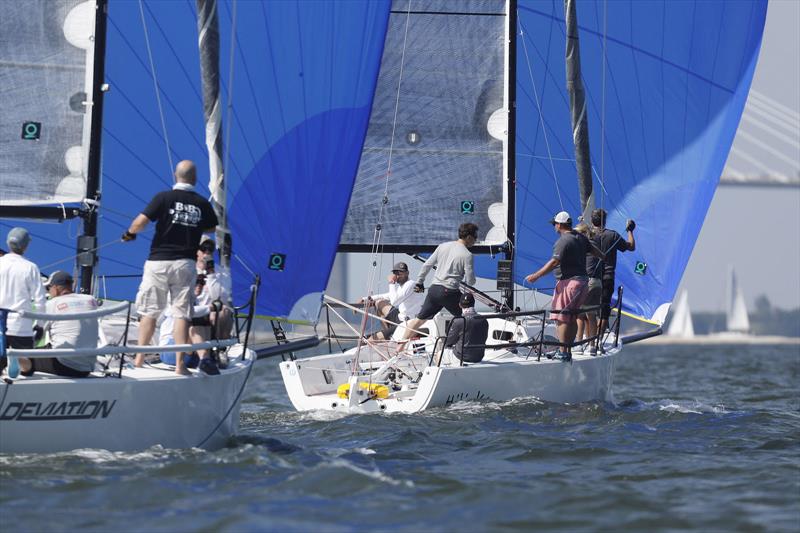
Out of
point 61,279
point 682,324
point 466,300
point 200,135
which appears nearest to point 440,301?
point 466,300

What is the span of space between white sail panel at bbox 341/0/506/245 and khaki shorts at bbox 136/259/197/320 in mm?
5789

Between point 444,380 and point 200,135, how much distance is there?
271 cm

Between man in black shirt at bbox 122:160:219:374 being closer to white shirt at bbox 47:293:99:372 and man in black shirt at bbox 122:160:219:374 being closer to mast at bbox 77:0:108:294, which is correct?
white shirt at bbox 47:293:99:372

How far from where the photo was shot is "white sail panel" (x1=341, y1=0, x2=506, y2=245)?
13.4 meters

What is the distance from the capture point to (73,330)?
23.7 feet

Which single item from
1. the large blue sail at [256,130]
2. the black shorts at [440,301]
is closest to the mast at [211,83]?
the large blue sail at [256,130]

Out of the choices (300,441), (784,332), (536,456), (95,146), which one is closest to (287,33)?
(95,146)

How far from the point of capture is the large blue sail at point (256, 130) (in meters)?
10.4

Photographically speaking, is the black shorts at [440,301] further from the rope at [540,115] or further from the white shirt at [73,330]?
the rope at [540,115]

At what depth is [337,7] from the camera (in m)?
11.4

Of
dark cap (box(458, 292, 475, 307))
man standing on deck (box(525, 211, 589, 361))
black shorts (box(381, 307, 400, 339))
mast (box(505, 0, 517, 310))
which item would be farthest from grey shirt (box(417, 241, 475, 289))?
mast (box(505, 0, 517, 310))

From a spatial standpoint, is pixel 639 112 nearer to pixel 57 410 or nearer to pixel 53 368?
pixel 53 368

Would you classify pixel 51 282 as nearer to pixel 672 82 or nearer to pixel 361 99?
pixel 361 99

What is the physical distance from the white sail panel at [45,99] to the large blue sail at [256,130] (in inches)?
33.9
